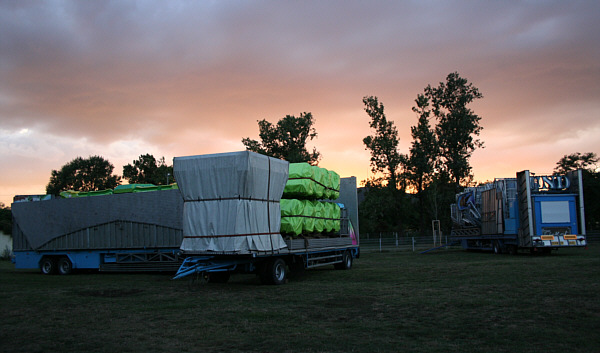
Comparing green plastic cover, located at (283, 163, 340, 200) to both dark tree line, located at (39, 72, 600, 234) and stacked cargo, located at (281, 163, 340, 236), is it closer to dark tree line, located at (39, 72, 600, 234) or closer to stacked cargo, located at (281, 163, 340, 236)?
stacked cargo, located at (281, 163, 340, 236)

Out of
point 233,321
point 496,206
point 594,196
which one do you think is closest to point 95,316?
point 233,321

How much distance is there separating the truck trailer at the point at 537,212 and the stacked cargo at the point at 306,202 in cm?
1198

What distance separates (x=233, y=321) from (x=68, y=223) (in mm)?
15711

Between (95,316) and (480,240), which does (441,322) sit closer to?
(95,316)

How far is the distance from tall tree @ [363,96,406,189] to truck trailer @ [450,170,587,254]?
81.8 ft

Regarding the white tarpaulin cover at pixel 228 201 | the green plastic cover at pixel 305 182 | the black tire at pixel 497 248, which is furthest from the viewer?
the black tire at pixel 497 248

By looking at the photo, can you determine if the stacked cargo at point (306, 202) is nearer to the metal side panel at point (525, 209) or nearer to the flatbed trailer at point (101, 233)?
the flatbed trailer at point (101, 233)

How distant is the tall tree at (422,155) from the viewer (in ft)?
172

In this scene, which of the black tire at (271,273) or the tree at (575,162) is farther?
the tree at (575,162)

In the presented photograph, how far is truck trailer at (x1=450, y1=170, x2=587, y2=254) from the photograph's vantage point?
961 inches

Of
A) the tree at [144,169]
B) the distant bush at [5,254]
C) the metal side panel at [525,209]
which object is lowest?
the distant bush at [5,254]

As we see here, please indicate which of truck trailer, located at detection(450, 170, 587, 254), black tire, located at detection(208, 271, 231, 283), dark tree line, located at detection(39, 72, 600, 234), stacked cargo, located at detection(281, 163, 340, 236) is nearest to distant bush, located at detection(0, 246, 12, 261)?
dark tree line, located at detection(39, 72, 600, 234)

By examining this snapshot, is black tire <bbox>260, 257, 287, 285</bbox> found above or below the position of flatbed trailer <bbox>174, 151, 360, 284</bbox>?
below

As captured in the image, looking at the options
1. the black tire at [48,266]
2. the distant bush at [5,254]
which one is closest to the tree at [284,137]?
the distant bush at [5,254]
